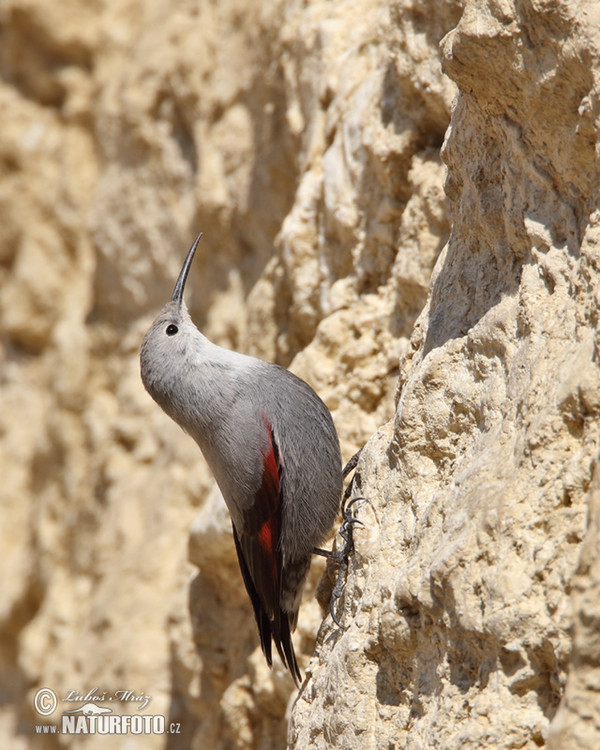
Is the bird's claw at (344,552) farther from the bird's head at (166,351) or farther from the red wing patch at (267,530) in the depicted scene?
the bird's head at (166,351)

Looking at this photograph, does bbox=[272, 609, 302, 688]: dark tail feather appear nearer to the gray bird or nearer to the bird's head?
the gray bird

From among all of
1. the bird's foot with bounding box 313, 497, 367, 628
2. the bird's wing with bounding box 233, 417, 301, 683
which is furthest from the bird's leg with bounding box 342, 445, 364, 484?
the bird's foot with bounding box 313, 497, 367, 628

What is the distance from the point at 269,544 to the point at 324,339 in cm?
89

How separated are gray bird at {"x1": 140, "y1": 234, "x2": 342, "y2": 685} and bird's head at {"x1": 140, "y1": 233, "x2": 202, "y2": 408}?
114mm

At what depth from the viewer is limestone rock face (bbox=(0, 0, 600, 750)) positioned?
178 centimetres

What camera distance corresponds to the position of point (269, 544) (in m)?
2.88

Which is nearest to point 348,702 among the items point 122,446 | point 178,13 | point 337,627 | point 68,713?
point 337,627

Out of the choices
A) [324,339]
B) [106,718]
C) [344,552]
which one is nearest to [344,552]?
[344,552]

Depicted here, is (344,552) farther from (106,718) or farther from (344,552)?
(106,718)

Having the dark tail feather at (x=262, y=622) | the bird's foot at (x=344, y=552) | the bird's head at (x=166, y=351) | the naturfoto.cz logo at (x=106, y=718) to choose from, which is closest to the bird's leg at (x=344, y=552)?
the bird's foot at (x=344, y=552)

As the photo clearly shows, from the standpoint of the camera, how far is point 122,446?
5195 mm

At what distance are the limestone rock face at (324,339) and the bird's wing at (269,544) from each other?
0.17m

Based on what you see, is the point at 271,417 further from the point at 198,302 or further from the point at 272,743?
the point at 198,302

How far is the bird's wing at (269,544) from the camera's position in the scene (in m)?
2.87
